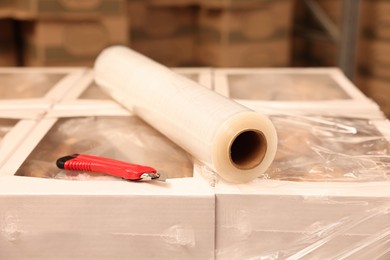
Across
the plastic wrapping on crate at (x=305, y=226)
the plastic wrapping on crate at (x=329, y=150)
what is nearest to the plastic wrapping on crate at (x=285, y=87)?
the plastic wrapping on crate at (x=329, y=150)

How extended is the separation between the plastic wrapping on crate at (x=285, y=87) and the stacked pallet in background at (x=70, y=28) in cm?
74

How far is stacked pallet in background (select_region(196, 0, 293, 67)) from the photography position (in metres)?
2.19

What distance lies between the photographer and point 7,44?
6.77ft

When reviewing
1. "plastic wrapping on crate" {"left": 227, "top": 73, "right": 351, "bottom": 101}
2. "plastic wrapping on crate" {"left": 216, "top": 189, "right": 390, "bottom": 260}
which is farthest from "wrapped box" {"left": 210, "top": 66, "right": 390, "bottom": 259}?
"plastic wrapping on crate" {"left": 227, "top": 73, "right": 351, "bottom": 101}

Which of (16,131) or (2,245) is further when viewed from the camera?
(16,131)

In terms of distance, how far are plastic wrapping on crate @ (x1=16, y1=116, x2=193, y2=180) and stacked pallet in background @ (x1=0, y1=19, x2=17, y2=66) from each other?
1.12 metres

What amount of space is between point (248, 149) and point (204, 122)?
0.25 ft

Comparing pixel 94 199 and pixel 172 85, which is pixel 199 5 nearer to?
pixel 172 85

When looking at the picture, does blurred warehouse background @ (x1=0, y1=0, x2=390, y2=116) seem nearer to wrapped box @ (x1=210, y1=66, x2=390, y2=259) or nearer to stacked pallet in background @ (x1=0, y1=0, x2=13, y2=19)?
stacked pallet in background @ (x1=0, y1=0, x2=13, y2=19)

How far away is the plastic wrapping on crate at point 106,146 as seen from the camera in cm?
82

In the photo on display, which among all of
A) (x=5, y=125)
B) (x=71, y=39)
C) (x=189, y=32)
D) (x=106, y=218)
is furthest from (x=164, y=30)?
(x=106, y=218)

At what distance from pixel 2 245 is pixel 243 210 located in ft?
1.04

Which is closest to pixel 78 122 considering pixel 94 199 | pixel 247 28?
pixel 94 199

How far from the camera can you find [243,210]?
73cm
